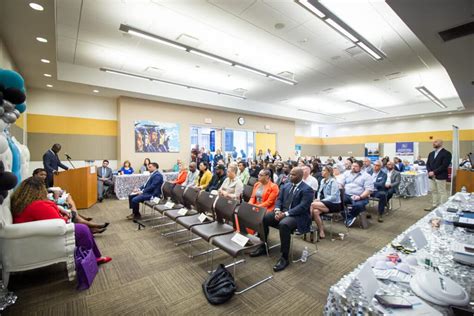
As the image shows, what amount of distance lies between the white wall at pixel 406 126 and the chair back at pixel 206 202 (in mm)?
13333

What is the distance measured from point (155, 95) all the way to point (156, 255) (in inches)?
223

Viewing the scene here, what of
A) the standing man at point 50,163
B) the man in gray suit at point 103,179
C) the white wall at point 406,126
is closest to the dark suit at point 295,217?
the standing man at point 50,163

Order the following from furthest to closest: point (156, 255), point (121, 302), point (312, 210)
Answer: point (312, 210) < point (156, 255) < point (121, 302)

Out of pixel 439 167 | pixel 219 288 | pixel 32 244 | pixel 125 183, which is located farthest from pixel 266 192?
pixel 125 183

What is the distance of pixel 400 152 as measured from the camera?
1235 cm

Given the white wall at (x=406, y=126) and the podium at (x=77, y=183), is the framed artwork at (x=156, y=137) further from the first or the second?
the white wall at (x=406, y=126)

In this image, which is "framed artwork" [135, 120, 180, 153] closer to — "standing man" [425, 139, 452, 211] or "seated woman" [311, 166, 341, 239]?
"seated woman" [311, 166, 341, 239]

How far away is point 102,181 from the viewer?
651 cm

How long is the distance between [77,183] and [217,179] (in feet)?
11.6

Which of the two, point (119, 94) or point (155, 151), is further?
point (155, 151)

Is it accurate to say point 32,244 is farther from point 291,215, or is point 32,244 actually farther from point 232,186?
point 291,215

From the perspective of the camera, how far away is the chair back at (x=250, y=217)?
8.19ft

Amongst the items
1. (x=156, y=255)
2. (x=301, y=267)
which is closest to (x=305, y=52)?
(x=301, y=267)

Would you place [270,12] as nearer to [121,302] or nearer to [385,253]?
[385,253]
